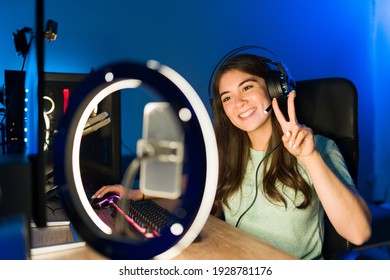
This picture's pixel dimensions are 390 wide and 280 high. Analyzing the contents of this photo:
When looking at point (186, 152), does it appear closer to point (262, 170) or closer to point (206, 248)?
point (206, 248)

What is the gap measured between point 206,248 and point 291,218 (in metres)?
0.31

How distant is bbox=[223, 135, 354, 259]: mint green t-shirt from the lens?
2.65 feet

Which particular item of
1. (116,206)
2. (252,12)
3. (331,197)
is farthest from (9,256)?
(252,12)

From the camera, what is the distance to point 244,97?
87 cm

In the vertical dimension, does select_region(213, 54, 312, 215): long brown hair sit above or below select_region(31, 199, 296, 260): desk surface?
above

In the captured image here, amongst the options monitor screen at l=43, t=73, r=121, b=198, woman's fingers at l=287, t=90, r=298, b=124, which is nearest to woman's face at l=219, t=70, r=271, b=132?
woman's fingers at l=287, t=90, r=298, b=124

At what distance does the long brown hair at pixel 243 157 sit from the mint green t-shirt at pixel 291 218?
0.06ft

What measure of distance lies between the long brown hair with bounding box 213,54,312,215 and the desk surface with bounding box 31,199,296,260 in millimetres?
226

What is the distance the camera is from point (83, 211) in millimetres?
494

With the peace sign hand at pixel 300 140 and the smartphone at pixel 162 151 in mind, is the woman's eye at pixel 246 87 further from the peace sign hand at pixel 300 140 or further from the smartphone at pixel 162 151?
the smartphone at pixel 162 151

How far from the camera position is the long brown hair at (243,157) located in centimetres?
84

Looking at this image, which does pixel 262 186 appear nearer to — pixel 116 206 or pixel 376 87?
pixel 116 206

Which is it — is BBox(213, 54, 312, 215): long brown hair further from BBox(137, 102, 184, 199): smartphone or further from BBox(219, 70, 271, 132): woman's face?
BBox(137, 102, 184, 199): smartphone

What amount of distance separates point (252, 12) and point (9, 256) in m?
1.19
